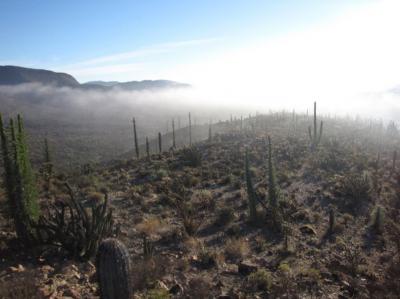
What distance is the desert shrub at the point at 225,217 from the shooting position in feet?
47.8

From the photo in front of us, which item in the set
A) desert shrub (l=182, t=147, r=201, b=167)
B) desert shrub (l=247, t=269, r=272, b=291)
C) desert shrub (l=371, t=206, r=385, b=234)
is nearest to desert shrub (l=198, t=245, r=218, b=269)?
desert shrub (l=247, t=269, r=272, b=291)

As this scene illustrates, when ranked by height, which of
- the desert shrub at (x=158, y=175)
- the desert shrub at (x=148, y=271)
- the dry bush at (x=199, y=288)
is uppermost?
the desert shrub at (x=148, y=271)

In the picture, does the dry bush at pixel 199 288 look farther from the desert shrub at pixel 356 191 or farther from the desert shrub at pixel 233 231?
the desert shrub at pixel 356 191

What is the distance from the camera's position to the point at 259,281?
9109 millimetres

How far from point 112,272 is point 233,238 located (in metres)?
7.52

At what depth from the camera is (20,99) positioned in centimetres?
18762

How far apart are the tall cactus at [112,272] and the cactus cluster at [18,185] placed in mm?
4889

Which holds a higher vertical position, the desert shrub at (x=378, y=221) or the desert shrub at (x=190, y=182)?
the desert shrub at (x=190, y=182)

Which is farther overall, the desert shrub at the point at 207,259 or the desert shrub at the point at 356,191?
the desert shrub at the point at 356,191

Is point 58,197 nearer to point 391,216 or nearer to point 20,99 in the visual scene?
point 391,216

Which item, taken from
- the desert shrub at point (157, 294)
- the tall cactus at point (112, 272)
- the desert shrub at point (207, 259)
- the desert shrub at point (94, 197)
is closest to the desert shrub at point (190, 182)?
the desert shrub at point (94, 197)

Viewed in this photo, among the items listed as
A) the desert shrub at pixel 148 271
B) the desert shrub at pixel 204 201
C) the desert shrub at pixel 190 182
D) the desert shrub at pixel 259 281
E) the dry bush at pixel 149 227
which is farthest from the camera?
the desert shrub at pixel 190 182

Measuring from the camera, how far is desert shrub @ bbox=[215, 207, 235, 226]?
14570 mm

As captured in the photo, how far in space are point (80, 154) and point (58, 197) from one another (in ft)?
222
